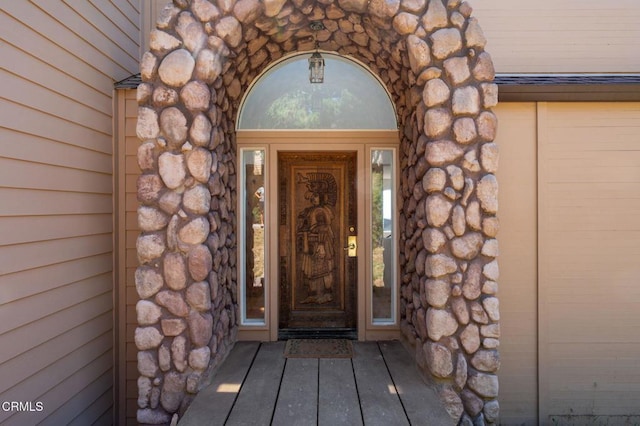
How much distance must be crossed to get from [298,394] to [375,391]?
59cm

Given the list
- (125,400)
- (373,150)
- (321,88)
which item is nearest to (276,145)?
(321,88)

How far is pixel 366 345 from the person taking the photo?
12.3ft

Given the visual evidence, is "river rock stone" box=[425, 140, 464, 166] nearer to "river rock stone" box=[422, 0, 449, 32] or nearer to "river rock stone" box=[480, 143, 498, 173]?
"river rock stone" box=[480, 143, 498, 173]

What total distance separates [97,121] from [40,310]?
1.69 metres

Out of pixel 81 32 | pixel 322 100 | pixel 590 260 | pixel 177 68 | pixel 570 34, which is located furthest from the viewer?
pixel 570 34

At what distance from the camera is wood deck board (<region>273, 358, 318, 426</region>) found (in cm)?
252

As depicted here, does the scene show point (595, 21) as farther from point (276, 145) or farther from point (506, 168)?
point (276, 145)

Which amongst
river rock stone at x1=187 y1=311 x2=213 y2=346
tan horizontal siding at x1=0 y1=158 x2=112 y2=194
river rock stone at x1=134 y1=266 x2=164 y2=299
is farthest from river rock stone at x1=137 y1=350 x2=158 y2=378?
tan horizontal siding at x1=0 y1=158 x2=112 y2=194

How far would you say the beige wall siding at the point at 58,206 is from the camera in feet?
8.11

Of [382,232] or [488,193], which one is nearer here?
[488,193]

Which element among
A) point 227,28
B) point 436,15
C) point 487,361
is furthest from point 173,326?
point 436,15

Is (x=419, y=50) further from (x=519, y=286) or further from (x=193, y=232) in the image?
(x=519, y=286)

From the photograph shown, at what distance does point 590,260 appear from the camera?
144 inches

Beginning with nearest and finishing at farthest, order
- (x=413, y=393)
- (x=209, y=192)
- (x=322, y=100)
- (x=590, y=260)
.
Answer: (x=413, y=393), (x=209, y=192), (x=590, y=260), (x=322, y=100)
